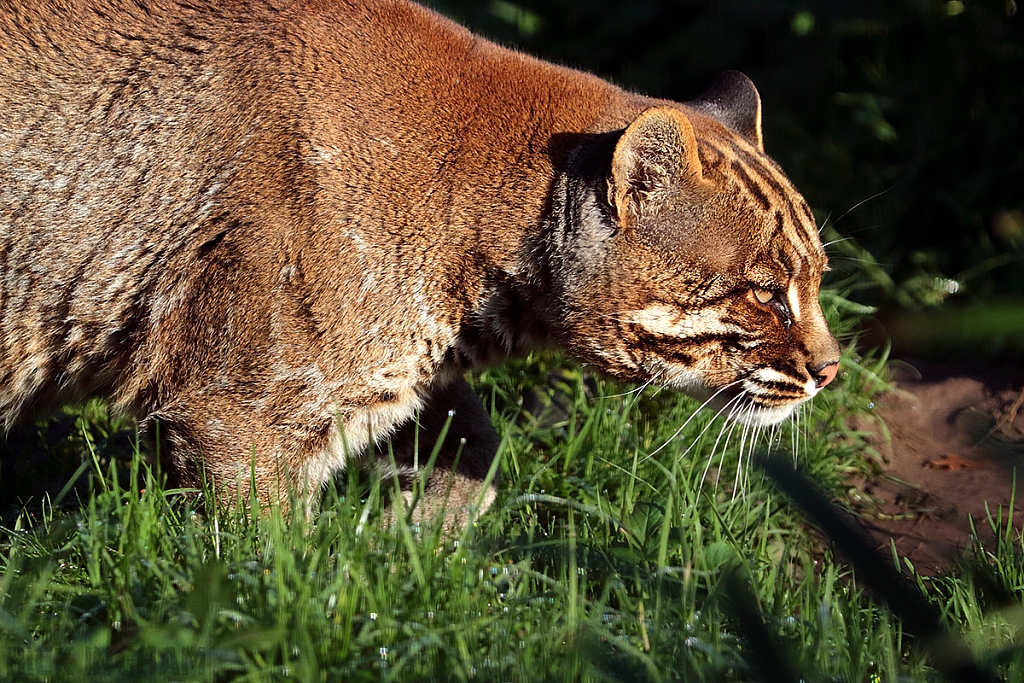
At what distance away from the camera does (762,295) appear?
153 inches

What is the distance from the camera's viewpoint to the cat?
370cm

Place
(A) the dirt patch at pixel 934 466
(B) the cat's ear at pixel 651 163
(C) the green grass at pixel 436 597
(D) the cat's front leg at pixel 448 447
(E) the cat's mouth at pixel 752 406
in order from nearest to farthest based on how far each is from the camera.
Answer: (C) the green grass at pixel 436 597 → (B) the cat's ear at pixel 651 163 → (E) the cat's mouth at pixel 752 406 → (D) the cat's front leg at pixel 448 447 → (A) the dirt patch at pixel 934 466

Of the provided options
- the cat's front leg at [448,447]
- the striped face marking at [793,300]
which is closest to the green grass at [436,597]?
the cat's front leg at [448,447]

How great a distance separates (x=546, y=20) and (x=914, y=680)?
622 cm

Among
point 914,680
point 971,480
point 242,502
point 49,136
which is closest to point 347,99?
point 49,136

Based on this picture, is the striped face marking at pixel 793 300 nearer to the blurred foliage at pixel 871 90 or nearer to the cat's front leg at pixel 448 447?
the cat's front leg at pixel 448 447

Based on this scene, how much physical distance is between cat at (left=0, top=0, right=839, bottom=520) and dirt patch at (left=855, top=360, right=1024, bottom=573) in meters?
1.39

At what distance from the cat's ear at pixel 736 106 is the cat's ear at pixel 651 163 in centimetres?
70

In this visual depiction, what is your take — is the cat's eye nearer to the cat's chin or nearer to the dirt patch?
the cat's chin

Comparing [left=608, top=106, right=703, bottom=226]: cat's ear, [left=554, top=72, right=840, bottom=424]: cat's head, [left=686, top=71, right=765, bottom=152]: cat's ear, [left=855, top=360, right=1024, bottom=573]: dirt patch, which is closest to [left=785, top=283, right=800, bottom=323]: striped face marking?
[left=554, top=72, right=840, bottom=424]: cat's head

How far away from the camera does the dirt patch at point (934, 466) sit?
488cm

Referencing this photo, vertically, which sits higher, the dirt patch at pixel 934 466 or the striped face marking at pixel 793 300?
the striped face marking at pixel 793 300

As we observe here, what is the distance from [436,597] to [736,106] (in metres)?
2.57

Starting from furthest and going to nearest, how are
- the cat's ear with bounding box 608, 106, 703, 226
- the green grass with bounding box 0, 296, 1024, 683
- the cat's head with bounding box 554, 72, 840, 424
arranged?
the cat's head with bounding box 554, 72, 840, 424 < the cat's ear with bounding box 608, 106, 703, 226 < the green grass with bounding box 0, 296, 1024, 683
